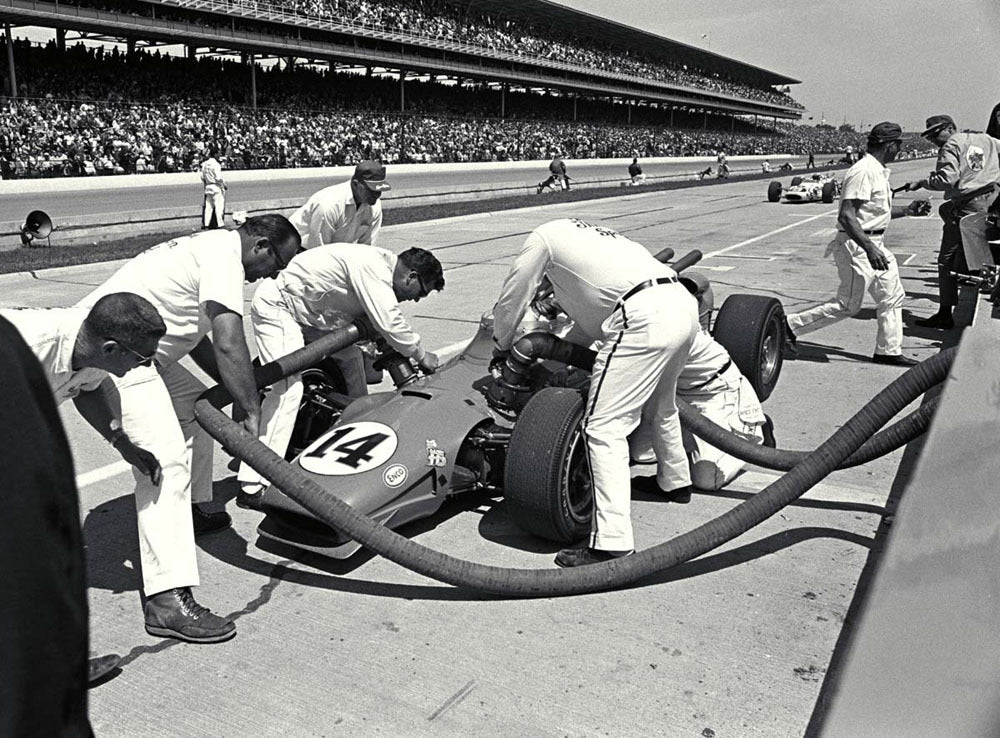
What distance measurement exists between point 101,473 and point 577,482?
8.97ft

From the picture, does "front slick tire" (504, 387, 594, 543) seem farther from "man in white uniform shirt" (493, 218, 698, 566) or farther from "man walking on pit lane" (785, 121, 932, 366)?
"man walking on pit lane" (785, 121, 932, 366)

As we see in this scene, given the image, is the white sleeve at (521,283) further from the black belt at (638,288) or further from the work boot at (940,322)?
the work boot at (940,322)

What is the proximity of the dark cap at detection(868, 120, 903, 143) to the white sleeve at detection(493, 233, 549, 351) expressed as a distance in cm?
419

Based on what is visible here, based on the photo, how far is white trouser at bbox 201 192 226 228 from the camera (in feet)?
63.6

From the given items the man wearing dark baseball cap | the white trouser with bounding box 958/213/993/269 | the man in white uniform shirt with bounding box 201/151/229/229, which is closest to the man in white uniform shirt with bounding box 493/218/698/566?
the white trouser with bounding box 958/213/993/269

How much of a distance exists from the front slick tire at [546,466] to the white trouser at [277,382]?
1.34 m

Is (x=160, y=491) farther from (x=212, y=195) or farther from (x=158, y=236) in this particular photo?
(x=212, y=195)

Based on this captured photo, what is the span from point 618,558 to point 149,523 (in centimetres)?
184

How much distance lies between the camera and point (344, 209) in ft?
23.6

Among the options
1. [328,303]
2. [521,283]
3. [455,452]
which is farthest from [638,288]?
[328,303]

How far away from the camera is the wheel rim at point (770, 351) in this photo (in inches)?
255

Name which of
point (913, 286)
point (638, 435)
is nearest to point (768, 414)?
point (638, 435)

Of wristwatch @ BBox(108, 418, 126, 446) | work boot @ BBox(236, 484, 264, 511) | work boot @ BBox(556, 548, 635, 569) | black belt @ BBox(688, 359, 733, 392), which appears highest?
wristwatch @ BBox(108, 418, 126, 446)

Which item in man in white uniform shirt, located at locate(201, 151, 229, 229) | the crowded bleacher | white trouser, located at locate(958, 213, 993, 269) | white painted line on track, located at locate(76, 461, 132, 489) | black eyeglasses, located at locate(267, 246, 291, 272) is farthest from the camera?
the crowded bleacher
